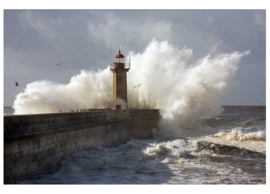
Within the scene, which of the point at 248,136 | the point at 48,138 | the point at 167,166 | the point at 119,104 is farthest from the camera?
the point at 119,104

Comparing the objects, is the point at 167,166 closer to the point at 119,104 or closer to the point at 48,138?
the point at 48,138

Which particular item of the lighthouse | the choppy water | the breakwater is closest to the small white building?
the lighthouse

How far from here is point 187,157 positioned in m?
12.6

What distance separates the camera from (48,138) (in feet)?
31.3

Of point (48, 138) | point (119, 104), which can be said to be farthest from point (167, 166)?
point (119, 104)

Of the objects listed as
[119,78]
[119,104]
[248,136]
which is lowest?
[248,136]

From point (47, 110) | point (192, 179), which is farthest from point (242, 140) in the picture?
point (47, 110)

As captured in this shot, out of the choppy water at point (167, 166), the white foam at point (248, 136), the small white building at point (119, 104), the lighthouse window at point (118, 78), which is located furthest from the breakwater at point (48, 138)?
the white foam at point (248, 136)

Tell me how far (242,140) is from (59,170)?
9.73 m

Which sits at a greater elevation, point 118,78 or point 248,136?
point 118,78

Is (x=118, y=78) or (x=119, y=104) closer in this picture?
(x=119, y=104)

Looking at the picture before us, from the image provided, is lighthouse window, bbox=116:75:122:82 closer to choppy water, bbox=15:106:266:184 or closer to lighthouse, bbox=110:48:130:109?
lighthouse, bbox=110:48:130:109

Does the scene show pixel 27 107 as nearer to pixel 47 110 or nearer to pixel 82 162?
pixel 47 110

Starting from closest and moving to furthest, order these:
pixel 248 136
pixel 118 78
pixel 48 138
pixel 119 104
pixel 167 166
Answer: pixel 48 138
pixel 167 166
pixel 248 136
pixel 119 104
pixel 118 78
